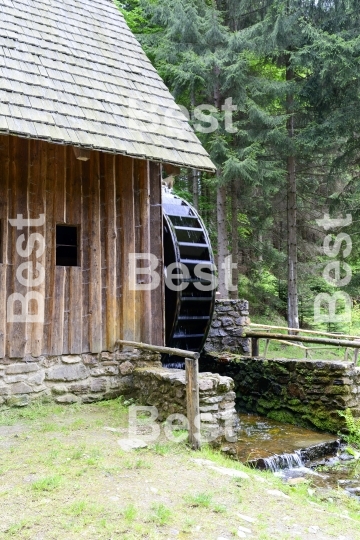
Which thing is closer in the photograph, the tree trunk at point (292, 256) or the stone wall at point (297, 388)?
the stone wall at point (297, 388)

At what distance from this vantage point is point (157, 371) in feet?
21.7

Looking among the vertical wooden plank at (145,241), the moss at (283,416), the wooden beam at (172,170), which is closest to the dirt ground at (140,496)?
the vertical wooden plank at (145,241)

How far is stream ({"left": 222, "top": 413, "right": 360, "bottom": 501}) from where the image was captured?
6.04 metres

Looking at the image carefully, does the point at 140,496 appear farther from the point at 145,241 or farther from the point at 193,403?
the point at 145,241

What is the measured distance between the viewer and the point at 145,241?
7.47 meters

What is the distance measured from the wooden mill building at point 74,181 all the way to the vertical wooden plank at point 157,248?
17 mm

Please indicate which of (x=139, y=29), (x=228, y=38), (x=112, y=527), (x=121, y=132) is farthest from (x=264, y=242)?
(x=112, y=527)

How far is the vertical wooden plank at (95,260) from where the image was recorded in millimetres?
6910

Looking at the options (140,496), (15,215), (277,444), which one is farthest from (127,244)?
(140,496)

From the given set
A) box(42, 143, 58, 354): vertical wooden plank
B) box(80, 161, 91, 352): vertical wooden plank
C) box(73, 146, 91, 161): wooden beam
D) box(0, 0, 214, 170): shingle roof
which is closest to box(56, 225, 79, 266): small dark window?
box(80, 161, 91, 352): vertical wooden plank

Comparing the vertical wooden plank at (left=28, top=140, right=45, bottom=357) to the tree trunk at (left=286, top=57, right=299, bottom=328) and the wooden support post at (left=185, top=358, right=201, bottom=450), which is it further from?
the tree trunk at (left=286, top=57, right=299, bottom=328)

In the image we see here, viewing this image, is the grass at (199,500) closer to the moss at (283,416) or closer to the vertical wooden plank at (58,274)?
the vertical wooden plank at (58,274)

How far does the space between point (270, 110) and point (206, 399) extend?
38.0ft

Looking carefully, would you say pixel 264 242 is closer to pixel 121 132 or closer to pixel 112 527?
pixel 121 132
